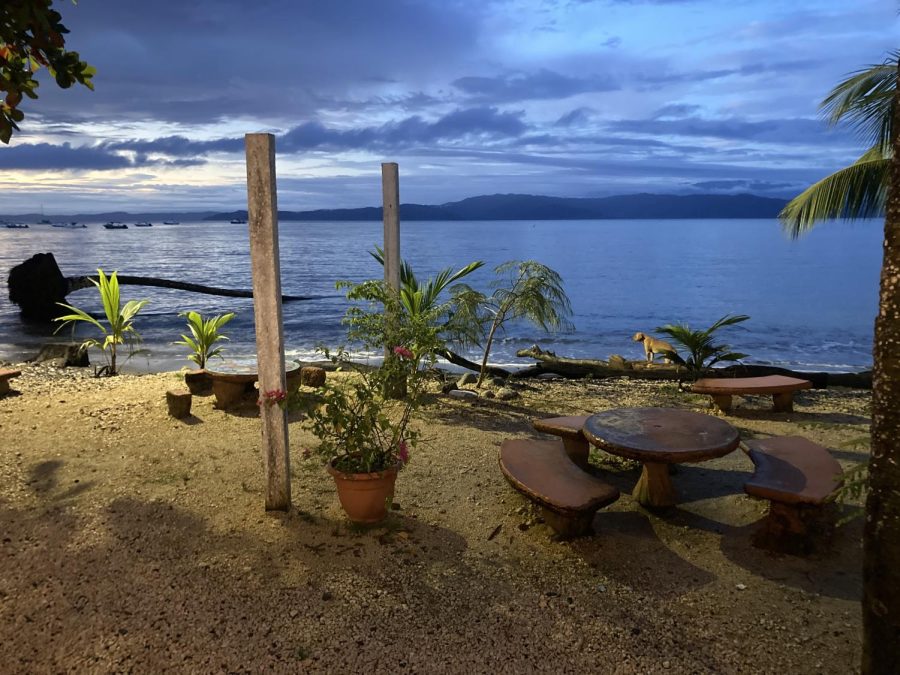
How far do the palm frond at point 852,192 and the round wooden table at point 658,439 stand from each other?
629cm

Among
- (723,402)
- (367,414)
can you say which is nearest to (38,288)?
(367,414)

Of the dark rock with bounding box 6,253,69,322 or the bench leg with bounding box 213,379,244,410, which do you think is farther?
the dark rock with bounding box 6,253,69,322

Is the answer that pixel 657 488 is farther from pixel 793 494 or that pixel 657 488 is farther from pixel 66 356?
pixel 66 356

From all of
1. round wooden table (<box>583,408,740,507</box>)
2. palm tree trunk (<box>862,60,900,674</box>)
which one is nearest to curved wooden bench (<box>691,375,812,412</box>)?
round wooden table (<box>583,408,740,507</box>)

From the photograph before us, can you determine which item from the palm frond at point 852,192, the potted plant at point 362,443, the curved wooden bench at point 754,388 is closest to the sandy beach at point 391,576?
the potted plant at point 362,443

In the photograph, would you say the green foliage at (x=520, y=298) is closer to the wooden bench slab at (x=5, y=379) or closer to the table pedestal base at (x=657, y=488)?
the table pedestal base at (x=657, y=488)

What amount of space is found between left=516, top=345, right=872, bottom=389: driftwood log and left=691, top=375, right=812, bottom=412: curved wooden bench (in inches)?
63.4

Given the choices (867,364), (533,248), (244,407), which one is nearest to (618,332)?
(867,364)

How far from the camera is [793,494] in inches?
137

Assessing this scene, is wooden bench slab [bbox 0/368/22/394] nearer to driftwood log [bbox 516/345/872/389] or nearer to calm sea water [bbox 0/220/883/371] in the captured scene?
calm sea water [bbox 0/220/883/371]

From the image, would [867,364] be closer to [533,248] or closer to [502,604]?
[502,604]

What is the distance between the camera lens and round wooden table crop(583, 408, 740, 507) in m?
3.73

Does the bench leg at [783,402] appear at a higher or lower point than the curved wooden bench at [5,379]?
lower

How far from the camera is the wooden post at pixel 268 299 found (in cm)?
363
